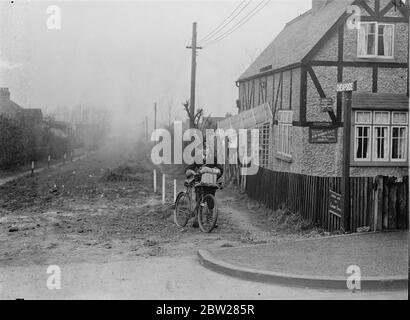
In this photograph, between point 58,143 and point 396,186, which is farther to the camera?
point 58,143

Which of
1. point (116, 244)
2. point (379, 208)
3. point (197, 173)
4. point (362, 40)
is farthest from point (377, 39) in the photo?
point (116, 244)

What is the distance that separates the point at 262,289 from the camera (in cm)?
684

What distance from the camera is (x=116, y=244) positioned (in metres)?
10.1

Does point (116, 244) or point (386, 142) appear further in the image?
point (386, 142)

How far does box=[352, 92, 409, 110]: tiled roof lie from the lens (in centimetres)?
1550

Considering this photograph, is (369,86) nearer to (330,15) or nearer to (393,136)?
(393,136)

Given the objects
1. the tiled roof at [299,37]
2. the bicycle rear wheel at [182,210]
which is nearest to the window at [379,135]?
the tiled roof at [299,37]

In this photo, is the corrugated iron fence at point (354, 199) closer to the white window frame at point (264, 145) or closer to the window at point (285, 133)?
the window at point (285, 133)

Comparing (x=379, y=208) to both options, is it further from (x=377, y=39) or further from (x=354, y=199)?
(x=377, y=39)

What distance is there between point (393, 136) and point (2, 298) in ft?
40.9

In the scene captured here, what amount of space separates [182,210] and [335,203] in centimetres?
341

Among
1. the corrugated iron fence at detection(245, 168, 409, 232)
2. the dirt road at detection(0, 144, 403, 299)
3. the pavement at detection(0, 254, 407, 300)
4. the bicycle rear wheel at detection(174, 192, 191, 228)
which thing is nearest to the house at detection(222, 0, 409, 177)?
the corrugated iron fence at detection(245, 168, 409, 232)

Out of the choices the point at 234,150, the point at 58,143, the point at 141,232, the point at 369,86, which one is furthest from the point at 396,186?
the point at 58,143

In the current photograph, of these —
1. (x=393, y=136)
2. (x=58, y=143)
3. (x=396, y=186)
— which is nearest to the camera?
(x=396, y=186)
